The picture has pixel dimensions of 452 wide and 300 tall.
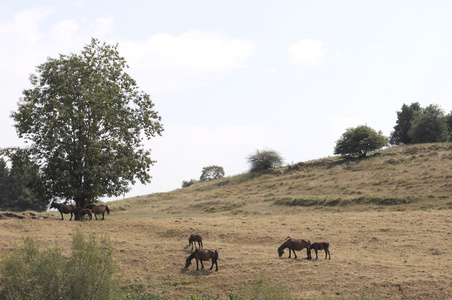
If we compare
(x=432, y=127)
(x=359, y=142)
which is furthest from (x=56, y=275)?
(x=432, y=127)

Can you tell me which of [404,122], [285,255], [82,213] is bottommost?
[285,255]

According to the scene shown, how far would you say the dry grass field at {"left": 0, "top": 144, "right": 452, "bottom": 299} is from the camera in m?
19.8

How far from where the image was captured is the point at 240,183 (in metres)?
68.6

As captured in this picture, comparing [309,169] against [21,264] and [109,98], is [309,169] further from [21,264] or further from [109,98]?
[21,264]

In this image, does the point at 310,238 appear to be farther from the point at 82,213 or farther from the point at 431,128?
the point at 431,128

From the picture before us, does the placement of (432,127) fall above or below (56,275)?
above

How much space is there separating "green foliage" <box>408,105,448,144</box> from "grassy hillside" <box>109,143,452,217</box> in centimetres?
1146

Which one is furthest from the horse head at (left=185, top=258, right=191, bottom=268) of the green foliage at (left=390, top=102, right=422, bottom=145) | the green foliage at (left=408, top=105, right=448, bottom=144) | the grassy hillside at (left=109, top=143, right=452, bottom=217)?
the green foliage at (left=390, top=102, right=422, bottom=145)

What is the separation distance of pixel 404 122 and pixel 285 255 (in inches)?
2991

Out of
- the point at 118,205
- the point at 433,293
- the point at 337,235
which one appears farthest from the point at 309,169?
the point at 433,293

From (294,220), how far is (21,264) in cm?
2081

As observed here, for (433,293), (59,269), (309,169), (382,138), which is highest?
(382,138)

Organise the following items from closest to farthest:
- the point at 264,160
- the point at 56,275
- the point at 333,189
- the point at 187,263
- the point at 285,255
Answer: the point at 56,275 → the point at 187,263 → the point at 285,255 → the point at 333,189 → the point at 264,160

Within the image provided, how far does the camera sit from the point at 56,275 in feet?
55.2
